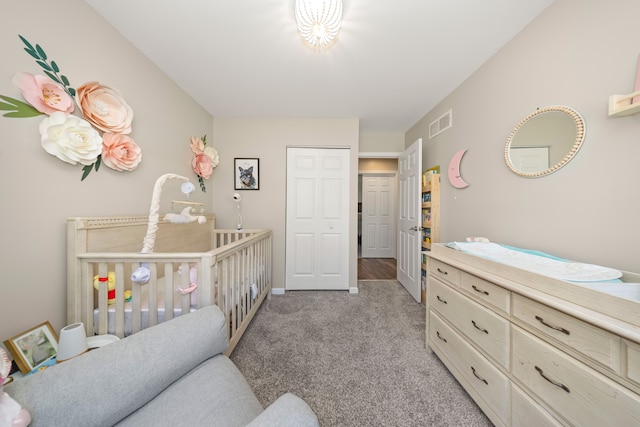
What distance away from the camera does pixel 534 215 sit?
4.44 ft

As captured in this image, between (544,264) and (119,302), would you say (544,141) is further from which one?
(119,302)

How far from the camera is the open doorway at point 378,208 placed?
479cm

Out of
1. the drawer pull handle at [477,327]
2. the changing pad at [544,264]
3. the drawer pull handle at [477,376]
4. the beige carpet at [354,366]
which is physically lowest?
the beige carpet at [354,366]

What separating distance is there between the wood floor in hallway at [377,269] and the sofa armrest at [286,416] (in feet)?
9.76

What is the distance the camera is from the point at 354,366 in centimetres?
150

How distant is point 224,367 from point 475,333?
130 centimetres

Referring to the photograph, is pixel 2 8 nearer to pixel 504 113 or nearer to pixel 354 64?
pixel 354 64

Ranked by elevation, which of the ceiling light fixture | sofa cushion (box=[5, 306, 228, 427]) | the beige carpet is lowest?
the beige carpet

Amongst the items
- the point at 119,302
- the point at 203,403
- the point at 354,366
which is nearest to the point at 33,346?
the point at 119,302

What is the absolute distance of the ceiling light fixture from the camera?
43.5 inches

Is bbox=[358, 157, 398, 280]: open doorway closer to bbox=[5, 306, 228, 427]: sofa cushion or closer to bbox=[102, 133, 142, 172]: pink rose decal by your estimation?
bbox=[102, 133, 142, 172]: pink rose decal

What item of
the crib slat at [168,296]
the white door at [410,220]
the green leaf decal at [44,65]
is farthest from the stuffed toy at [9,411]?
the white door at [410,220]

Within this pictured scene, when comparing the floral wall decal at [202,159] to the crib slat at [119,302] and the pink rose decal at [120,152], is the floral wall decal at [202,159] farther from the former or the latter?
the crib slat at [119,302]

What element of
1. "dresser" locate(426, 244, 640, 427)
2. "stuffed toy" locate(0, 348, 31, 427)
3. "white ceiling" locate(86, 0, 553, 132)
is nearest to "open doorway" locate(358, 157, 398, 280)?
"white ceiling" locate(86, 0, 553, 132)
